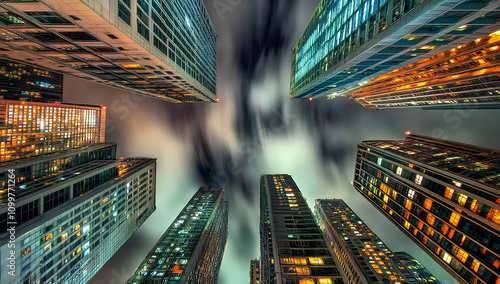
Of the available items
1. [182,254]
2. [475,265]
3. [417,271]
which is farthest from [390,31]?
[417,271]

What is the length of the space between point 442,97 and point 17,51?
13797cm

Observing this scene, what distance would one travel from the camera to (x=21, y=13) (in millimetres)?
24875

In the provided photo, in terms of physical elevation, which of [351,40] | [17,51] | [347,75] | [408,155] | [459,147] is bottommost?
[408,155]

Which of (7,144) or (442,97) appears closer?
(442,97)

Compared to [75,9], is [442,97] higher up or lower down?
higher up

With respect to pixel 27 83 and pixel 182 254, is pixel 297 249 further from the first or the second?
pixel 27 83

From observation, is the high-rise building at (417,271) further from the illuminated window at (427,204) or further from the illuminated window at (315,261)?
the illuminated window at (315,261)

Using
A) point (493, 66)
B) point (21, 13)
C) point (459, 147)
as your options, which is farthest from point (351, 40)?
point (459, 147)

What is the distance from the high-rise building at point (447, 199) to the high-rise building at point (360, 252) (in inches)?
1110

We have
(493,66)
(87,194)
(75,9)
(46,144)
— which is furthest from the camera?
(46,144)

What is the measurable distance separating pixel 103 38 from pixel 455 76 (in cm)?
9415

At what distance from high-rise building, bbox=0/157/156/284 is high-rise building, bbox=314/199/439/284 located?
263ft

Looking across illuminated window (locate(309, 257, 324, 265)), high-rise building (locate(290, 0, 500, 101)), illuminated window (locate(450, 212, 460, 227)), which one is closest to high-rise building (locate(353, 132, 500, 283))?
illuminated window (locate(450, 212, 460, 227))

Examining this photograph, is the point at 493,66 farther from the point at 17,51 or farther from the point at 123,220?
the point at 123,220
